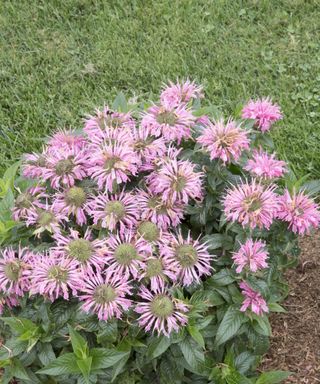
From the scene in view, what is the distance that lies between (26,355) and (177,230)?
0.77 m

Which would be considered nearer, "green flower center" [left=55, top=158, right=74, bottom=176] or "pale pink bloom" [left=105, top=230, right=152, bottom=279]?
"pale pink bloom" [left=105, top=230, right=152, bottom=279]

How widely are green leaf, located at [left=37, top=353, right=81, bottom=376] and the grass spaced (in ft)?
7.27

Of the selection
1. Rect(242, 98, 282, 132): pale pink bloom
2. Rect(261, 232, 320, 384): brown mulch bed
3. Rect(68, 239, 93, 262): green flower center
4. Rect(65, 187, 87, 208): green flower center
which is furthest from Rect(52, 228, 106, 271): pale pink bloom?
Rect(261, 232, 320, 384): brown mulch bed

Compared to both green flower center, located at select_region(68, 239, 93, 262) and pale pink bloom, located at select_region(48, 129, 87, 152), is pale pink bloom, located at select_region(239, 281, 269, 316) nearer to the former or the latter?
green flower center, located at select_region(68, 239, 93, 262)

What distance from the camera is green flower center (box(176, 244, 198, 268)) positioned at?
92.4 inches

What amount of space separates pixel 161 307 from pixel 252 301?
38 cm

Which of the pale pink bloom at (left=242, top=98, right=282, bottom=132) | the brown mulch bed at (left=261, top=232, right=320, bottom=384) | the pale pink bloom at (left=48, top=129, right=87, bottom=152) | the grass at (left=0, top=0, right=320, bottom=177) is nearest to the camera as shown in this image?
the pale pink bloom at (left=48, top=129, right=87, bottom=152)

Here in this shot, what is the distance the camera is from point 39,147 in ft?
14.4

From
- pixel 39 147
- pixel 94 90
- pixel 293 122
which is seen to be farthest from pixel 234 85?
pixel 39 147

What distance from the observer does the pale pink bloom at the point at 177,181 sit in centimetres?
233

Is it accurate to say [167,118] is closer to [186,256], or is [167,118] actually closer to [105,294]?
[186,256]

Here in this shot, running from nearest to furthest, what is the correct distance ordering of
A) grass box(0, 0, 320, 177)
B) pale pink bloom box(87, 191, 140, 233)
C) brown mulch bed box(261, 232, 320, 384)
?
pale pink bloom box(87, 191, 140, 233) < brown mulch bed box(261, 232, 320, 384) < grass box(0, 0, 320, 177)

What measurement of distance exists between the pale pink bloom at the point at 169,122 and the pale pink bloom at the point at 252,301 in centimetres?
63

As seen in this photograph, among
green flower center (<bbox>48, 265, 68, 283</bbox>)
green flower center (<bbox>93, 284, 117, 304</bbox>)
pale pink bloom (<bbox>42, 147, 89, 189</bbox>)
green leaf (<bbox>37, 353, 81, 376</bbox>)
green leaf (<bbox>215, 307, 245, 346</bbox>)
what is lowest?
green leaf (<bbox>215, 307, 245, 346</bbox>)
